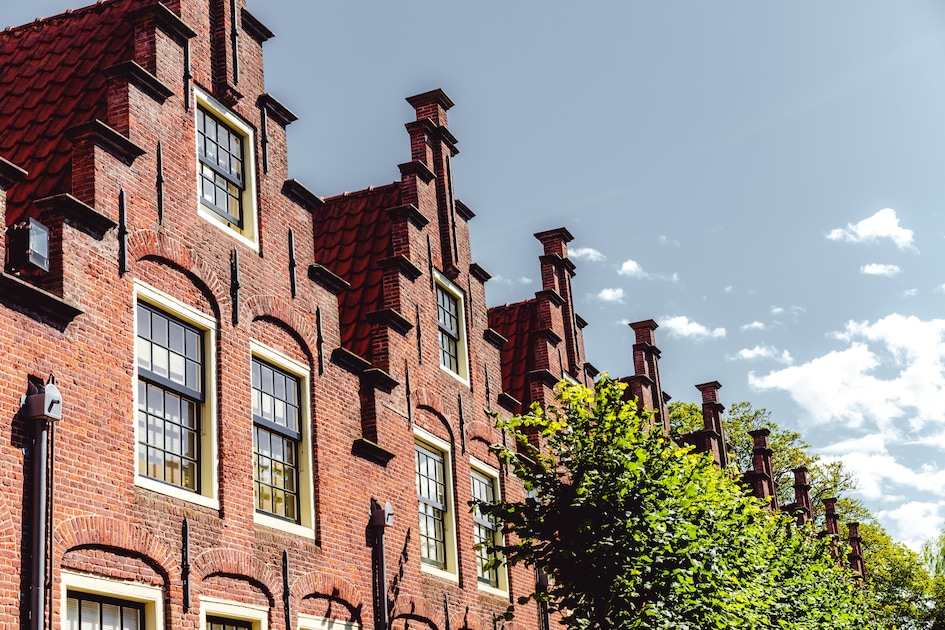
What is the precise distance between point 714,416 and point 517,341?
12.5m

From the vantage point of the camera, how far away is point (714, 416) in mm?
36469

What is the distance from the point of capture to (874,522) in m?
55.8

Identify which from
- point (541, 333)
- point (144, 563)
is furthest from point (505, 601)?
point (144, 563)

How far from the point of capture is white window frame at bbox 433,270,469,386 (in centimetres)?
2064

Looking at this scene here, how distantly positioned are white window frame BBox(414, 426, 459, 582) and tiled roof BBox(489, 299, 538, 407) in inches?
194

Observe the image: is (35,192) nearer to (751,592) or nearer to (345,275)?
(345,275)

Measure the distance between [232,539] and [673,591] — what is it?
628cm

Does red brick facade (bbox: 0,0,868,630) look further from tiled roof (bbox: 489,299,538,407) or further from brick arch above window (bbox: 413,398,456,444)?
tiled roof (bbox: 489,299,538,407)

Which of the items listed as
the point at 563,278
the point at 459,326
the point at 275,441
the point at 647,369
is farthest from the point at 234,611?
the point at 647,369

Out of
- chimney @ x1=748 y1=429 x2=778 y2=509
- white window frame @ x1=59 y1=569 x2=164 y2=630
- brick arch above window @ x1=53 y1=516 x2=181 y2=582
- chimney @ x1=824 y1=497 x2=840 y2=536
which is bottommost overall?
white window frame @ x1=59 y1=569 x2=164 y2=630

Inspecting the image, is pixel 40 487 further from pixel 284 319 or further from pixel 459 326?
pixel 459 326

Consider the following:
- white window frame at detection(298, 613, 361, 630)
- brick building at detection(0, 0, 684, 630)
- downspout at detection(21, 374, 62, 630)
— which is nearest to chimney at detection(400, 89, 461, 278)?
brick building at detection(0, 0, 684, 630)

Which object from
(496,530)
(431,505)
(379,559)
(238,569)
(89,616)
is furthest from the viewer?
(496,530)

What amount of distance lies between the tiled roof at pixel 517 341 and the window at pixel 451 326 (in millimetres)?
3331
